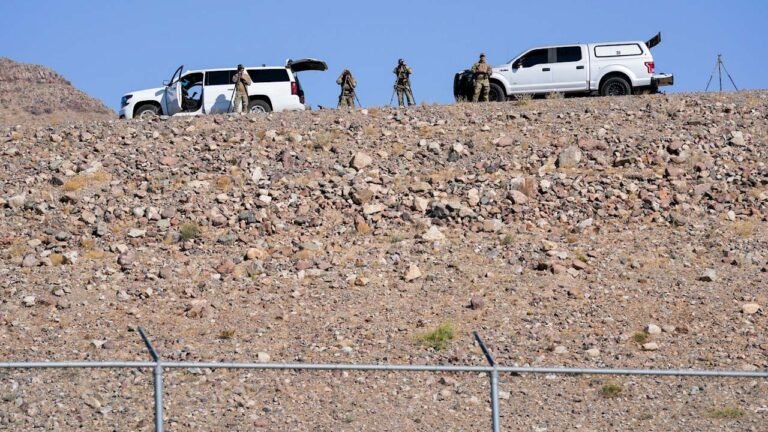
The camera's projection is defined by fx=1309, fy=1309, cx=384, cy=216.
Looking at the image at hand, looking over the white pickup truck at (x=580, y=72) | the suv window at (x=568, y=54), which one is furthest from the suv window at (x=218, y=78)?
the suv window at (x=568, y=54)

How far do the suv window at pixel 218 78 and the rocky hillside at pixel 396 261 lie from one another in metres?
2.73

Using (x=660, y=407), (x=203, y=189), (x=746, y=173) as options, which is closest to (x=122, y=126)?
(x=203, y=189)

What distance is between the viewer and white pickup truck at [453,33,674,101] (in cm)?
3020

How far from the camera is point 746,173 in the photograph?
25.1 meters

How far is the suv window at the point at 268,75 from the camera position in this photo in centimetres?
A: 3077

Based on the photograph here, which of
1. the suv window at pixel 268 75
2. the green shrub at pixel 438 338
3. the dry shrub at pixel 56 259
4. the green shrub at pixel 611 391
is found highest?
the suv window at pixel 268 75

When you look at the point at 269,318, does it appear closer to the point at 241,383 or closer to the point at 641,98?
the point at 241,383

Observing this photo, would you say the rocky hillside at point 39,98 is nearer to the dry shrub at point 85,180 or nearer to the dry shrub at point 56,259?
the dry shrub at point 85,180

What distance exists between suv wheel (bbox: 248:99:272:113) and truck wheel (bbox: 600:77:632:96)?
308 inches

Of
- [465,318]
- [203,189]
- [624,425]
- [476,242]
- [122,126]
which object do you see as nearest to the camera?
[624,425]

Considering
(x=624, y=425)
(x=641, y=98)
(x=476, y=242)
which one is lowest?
(x=624, y=425)

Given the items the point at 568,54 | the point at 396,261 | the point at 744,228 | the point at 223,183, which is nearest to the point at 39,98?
the point at 568,54

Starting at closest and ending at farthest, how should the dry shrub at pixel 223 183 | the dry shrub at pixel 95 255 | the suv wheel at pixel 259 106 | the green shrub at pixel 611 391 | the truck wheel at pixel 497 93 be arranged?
1. the green shrub at pixel 611 391
2. the dry shrub at pixel 95 255
3. the dry shrub at pixel 223 183
4. the truck wheel at pixel 497 93
5. the suv wheel at pixel 259 106

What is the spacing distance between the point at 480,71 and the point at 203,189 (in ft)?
26.1
